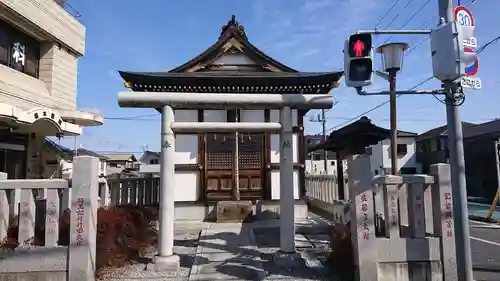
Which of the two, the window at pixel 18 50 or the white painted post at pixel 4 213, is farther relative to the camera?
the window at pixel 18 50

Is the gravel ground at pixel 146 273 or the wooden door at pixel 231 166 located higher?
the wooden door at pixel 231 166

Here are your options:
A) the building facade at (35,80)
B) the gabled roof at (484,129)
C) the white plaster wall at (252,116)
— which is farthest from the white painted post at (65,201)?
the gabled roof at (484,129)

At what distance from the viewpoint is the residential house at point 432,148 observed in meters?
33.8

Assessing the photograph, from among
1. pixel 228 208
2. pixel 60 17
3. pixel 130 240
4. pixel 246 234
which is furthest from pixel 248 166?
pixel 60 17

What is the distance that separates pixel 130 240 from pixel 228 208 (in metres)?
4.51

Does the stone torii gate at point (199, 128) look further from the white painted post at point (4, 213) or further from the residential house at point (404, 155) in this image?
the residential house at point (404, 155)

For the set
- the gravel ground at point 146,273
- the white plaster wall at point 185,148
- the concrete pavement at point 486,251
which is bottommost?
the concrete pavement at point 486,251

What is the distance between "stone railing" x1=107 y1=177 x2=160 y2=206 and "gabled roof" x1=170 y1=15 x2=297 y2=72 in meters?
4.07

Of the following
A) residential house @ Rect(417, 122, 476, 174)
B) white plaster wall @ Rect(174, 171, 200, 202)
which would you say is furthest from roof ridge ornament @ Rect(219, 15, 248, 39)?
residential house @ Rect(417, 122, 476, 174)

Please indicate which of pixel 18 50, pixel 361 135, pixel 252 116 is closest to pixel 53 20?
pixel 18 50

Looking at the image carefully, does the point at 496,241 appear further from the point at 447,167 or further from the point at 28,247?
the point at 28,247

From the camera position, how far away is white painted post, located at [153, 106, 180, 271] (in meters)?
5.94

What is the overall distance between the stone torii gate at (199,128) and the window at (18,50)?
7.35 m

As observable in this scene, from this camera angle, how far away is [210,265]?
622 centimetres
